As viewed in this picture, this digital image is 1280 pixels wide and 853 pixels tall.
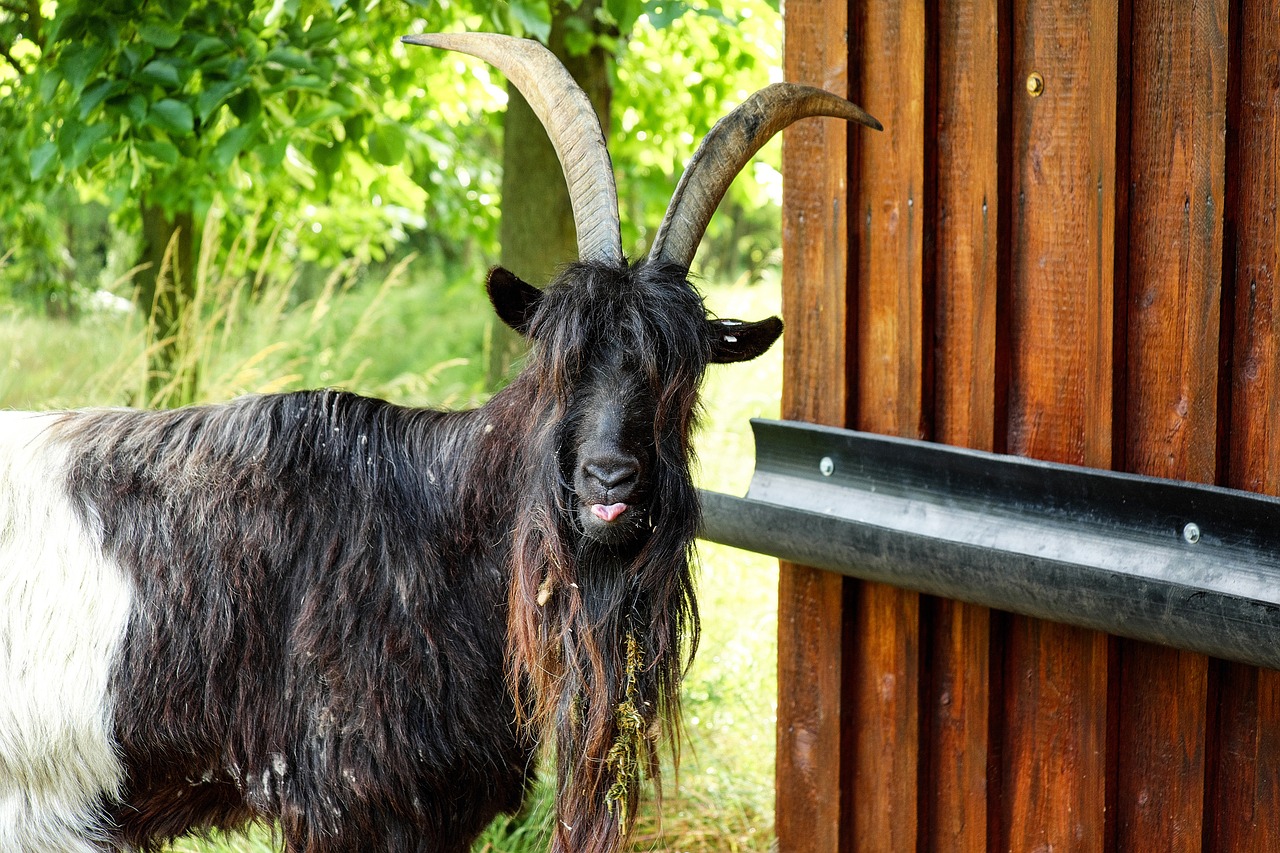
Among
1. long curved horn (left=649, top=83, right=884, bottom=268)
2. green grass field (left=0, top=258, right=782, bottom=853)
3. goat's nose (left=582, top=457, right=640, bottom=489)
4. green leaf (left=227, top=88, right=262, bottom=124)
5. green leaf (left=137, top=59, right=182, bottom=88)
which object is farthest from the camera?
green grass field (left=0, top=258, right=782, bottom=853)

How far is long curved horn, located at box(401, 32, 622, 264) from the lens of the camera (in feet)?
10.1

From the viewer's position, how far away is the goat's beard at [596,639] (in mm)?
2924

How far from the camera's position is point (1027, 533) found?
277 centimetres

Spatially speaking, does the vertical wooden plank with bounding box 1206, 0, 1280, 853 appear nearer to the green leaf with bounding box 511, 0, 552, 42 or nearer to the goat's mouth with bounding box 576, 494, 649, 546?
the goat's mouth with bounding box 576, 494, 649, 546

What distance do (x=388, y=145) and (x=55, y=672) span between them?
2.69 m

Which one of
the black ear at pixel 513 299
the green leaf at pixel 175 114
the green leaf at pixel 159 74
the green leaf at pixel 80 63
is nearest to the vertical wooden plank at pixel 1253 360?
the black ear at pixel 513 299

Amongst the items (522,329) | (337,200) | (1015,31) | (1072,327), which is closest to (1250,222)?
(1072,327)

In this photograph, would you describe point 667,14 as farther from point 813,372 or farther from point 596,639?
point 596,639

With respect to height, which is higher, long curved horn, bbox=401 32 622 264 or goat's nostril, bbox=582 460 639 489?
long curved horn, bbox=401 32 622 264

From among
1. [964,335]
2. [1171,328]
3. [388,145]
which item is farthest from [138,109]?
[1171,328]

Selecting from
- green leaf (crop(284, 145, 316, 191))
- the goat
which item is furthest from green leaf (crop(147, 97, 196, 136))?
the goat

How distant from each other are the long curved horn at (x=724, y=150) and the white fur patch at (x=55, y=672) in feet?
5.95

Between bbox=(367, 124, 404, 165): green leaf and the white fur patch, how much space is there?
227cm

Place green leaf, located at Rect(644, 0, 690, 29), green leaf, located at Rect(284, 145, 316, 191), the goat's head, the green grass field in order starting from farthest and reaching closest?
green leaf, located at Rect(284, 145, 316, 191), the green grass field, green leaf, located at Rect(644, 0, 690, 29), the goat's head
